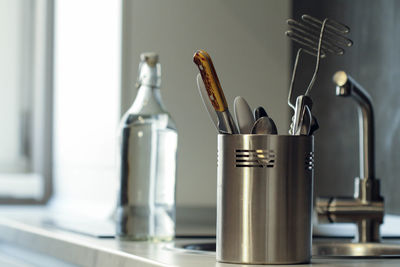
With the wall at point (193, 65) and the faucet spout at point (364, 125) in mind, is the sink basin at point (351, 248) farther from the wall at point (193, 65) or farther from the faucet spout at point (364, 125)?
the wall at point (193, 65)

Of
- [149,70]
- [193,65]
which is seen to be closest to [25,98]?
[193,65]

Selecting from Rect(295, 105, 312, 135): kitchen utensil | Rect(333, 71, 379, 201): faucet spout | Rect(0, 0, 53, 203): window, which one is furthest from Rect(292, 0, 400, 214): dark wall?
Rect(0, 0, 53, 203): window

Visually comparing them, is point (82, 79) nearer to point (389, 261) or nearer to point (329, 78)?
point (329, 78)

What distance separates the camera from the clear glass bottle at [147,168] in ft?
Result: 3.74

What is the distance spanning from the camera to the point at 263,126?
0.81 m

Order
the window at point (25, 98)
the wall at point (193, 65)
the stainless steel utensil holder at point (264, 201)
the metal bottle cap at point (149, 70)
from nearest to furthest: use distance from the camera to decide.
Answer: the stainless steel utensil holder at point (264, 201), the metal bottle cap at point (149, 70), the wall at point (193, 65), the window at point (25, 98)

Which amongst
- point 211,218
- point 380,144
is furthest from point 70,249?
point 380,144

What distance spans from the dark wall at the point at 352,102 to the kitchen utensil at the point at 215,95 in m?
0.82

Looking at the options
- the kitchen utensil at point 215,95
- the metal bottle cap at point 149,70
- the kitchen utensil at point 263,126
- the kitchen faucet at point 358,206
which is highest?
the metal bottle cap at point 149,70

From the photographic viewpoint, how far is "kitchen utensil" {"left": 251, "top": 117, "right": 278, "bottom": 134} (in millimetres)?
810

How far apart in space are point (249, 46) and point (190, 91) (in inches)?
7.6

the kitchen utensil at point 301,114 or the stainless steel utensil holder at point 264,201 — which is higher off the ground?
the kitchen utensil at point 301,114

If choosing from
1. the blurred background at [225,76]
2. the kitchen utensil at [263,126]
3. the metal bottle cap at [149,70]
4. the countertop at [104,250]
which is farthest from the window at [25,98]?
the kitchen utensil at [263,126]

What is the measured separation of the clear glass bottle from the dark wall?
0.60 meters
